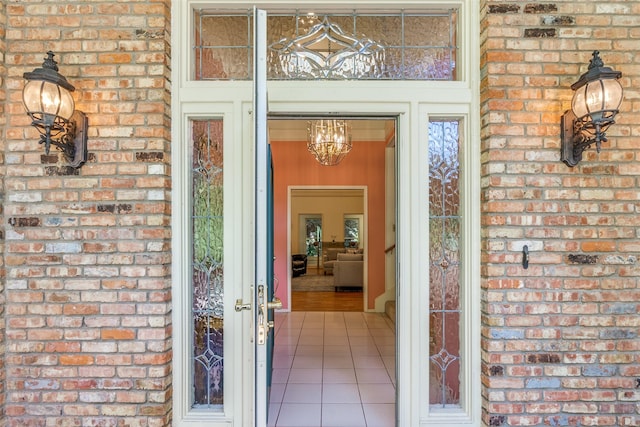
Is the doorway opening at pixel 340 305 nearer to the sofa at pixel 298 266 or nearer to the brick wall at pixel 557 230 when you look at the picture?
the sofa at pixel 298 266

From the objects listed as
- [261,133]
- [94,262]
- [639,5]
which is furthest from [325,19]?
[94,262]

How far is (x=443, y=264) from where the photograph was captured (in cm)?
211

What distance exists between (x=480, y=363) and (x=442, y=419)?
395 mm

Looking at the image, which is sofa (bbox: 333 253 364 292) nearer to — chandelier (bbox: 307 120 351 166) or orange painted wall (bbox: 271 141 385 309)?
orange painted wall (bbox: 271 141 385 309)

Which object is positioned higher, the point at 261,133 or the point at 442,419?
the point at 261,133

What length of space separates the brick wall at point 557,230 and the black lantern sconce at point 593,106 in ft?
0.30

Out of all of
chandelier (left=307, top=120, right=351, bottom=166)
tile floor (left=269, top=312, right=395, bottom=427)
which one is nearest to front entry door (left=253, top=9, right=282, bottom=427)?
tile floor (left=269, top=312, right=395, bottom=427)

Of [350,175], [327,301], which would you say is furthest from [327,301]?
[350,175]

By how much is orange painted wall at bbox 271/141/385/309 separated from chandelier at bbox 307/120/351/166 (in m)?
0.93

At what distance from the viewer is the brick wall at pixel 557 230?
1.90 metres

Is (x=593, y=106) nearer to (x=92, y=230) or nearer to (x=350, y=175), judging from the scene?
(x=92, y=230)

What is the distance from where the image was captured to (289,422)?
244cm

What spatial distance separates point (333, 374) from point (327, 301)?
3522mm

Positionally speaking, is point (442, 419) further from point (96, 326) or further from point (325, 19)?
point (325, 19)
